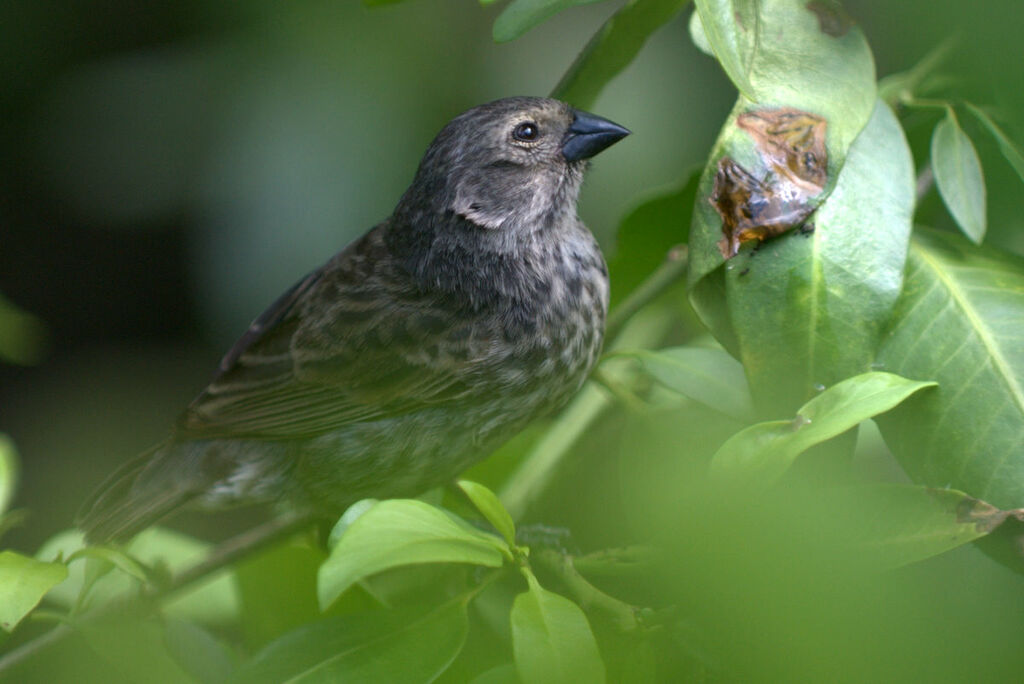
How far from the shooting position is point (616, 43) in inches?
50.6

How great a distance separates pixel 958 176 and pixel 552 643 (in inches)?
29.4

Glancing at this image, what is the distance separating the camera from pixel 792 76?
3.73ft

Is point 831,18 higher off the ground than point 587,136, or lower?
higher

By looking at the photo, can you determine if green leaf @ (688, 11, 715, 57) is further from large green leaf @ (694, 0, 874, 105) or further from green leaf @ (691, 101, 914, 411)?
green leaf @ (691, 101, 914, 411)

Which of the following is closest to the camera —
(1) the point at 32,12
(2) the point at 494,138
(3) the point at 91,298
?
(2) the point at 494,138

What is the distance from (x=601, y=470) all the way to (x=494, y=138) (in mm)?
671

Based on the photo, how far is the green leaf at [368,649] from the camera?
84 centimetres

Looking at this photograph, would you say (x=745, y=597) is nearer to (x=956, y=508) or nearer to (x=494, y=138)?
(x=956, y=508)

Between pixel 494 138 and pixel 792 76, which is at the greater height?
pixel 792 76

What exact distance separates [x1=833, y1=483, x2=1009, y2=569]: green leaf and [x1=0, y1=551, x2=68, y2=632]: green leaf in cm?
76

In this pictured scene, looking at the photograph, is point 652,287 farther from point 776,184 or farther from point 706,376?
point 776,184

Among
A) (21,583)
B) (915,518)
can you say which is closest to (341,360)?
(21,583)

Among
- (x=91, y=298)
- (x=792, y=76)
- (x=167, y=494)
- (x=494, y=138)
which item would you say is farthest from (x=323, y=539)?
(x=91, y=298)

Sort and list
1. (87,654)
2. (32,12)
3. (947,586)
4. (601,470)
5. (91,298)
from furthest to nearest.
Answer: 1. (91,298)
2. (32,12)
3. (601,470)
4. (87,654)
5. (947,586)
